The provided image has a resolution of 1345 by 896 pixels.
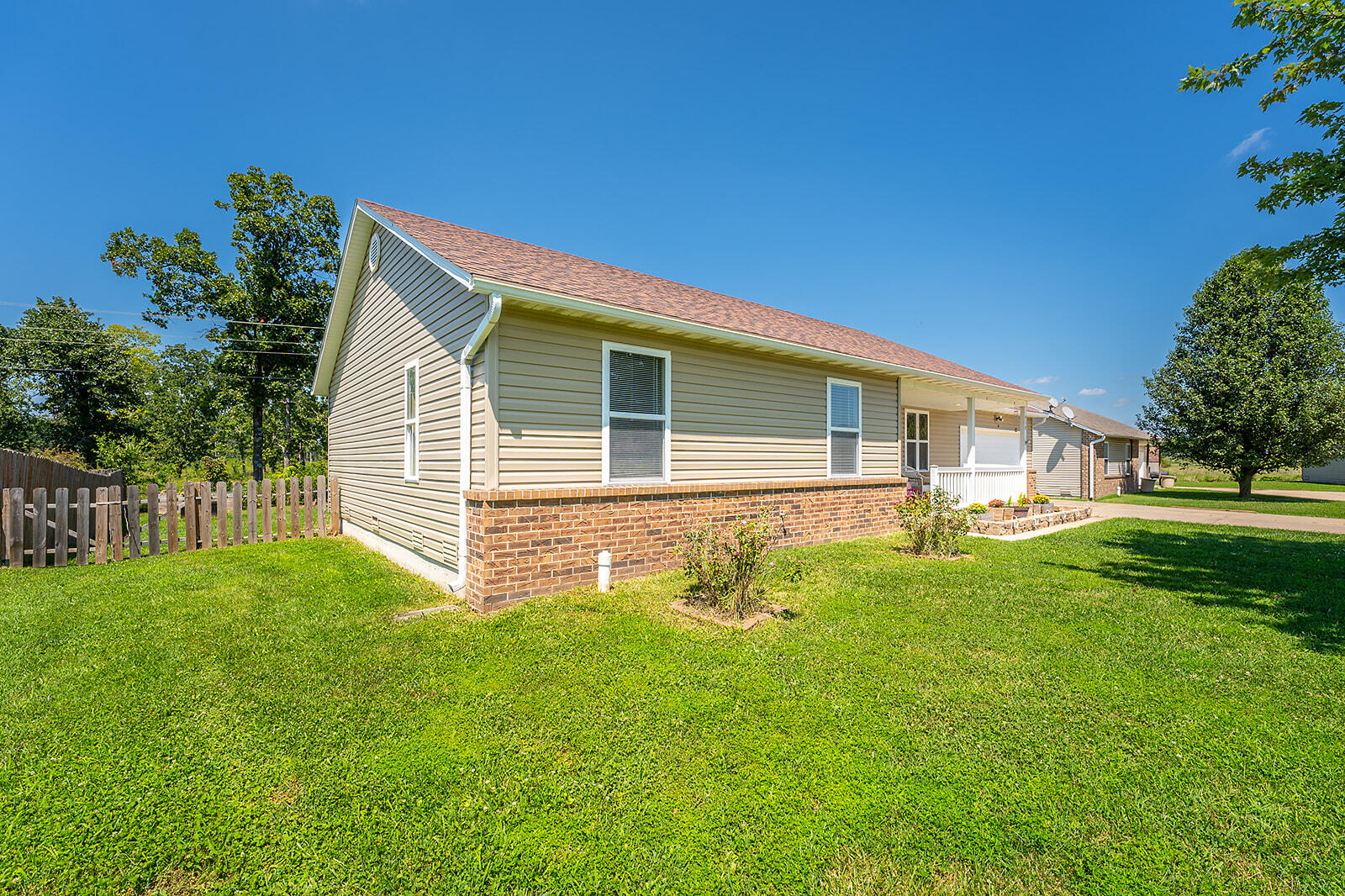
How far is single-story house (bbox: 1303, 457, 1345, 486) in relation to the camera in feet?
97.4

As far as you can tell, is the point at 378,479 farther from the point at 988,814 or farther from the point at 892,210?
the point at 892,210

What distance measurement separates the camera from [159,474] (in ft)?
63.7

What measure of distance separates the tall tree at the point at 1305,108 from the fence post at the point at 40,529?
61.4 ft

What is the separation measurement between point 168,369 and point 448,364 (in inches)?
1722

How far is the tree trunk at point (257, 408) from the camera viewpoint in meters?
19.4

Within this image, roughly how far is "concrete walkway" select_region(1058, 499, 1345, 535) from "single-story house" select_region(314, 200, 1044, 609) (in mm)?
7764

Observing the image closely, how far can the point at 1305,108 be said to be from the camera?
26.7 feet

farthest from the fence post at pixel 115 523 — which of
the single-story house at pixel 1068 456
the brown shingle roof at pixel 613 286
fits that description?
the single-story house at pixel 1068 456

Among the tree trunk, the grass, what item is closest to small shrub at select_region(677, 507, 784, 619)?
the grass

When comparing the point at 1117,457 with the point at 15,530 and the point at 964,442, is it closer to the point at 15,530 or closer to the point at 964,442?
the point at 964,442

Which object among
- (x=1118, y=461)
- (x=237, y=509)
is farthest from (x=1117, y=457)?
(x=237, y=509)

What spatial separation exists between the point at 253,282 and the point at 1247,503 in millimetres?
37744

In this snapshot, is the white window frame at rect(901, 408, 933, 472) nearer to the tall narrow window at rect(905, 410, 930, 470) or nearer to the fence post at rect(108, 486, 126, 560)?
the tall narrow window at rect(905, 410, 930, 470)

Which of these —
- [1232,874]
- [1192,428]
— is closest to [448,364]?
[1232,874]
